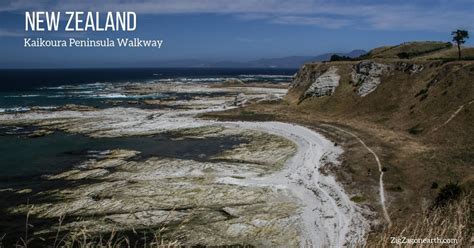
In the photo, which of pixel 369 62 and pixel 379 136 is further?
pixel 369 62

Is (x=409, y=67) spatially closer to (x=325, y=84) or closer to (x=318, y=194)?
(x=325, y=84)

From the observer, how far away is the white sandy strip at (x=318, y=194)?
27.4 meters

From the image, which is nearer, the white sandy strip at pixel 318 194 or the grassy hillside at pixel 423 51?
the white sandy strip at pixel 318 194

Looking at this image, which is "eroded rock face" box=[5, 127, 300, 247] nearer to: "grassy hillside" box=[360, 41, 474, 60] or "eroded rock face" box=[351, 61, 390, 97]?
"eroded rock face" box=[351, 61, 390, 97]

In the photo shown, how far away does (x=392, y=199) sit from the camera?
33219 mm

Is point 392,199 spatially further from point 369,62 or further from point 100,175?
point 369,62

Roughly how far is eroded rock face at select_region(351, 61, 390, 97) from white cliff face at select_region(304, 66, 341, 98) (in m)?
4.08

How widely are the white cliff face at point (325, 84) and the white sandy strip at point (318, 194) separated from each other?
30.6m

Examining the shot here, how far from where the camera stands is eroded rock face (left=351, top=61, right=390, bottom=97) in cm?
7869

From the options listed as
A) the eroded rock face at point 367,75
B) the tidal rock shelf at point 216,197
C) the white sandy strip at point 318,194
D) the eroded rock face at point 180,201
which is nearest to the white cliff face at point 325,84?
the eroded rock face at point 367,75

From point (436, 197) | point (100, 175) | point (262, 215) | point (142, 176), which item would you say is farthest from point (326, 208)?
point (100, 175)

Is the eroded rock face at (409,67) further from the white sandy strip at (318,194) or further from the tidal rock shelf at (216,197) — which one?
the tidal rock shelf at (216,197)

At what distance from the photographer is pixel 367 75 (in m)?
82.4

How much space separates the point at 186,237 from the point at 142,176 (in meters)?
15.4
